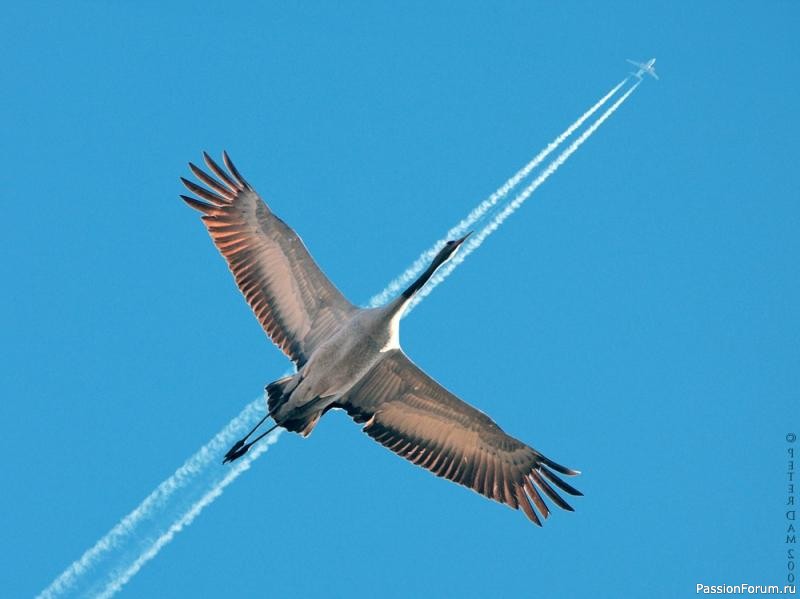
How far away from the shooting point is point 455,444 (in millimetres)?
34562

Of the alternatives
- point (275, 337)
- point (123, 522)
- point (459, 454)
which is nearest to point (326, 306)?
point (275, 337)

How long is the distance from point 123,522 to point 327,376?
6.70 m

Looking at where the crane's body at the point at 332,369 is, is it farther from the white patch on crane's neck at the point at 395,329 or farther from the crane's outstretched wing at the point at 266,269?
the crane's outstretched wing at the point at 266,269

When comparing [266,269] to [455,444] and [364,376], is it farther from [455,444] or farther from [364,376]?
[455,444]

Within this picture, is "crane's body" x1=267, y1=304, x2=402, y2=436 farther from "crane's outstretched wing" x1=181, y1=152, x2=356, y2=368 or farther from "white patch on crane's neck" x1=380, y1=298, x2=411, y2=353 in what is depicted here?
"crane's outstretched wing" x1=181, y1=152, x2=356, y2=368

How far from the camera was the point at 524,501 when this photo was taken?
34.3 metres

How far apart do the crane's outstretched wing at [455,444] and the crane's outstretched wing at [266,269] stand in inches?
72.7

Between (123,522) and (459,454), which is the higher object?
(459,454)

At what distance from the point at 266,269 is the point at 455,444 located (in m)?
6.15

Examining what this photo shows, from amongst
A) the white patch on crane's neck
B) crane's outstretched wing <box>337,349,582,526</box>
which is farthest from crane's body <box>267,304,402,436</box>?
crane's outstretched wing <box>337,349,582,526</box>

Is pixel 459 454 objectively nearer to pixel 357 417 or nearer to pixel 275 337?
pixel 357 417

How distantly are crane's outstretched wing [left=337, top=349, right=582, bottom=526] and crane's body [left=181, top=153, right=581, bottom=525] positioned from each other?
0.02 m

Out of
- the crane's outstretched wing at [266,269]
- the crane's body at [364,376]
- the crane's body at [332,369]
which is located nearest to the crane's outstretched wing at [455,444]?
the crane's body at [364,376]

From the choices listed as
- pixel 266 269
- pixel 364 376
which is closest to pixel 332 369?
pixel 364 376
